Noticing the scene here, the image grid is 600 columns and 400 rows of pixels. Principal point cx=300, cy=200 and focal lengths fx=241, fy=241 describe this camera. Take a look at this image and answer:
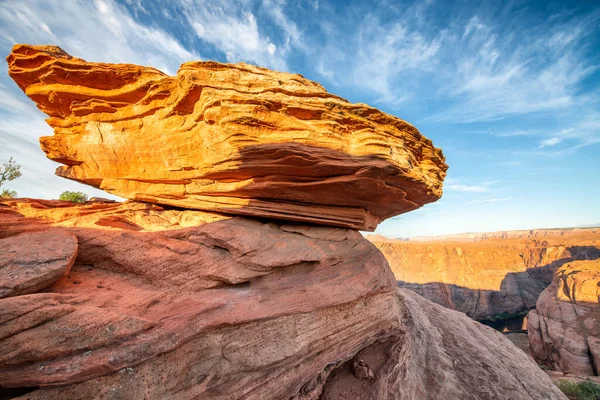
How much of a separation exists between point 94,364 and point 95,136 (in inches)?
399

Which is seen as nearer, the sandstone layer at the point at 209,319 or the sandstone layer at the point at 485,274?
the sandstone layer at the point at 209,319

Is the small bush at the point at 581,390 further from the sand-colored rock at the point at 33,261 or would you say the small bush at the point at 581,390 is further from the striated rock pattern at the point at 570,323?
the sand-colored rock at the point at 33,261

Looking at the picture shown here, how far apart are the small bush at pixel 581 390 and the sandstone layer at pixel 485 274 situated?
40.1 m

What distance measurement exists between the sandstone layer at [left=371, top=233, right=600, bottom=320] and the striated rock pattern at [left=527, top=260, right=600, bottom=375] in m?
22.6

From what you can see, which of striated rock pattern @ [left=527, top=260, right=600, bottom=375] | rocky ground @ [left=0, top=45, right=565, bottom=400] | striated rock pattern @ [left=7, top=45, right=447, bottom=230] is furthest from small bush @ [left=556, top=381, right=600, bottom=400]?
striated rock pattern @ [left=7, top=45, right=447, bottom=230]

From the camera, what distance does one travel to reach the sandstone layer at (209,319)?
16.2 ft

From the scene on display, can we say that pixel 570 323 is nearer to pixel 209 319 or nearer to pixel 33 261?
pixel 209 319

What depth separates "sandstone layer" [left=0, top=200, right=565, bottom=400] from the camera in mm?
4945

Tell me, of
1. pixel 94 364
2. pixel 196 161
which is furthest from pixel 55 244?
pixel 196 161

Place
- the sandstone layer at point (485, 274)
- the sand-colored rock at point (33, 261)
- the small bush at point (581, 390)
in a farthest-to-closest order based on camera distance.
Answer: the sandstone layer at point (485, 274) → the small bush at point (581, 390) → the sand-colored rock at point (33, 261)

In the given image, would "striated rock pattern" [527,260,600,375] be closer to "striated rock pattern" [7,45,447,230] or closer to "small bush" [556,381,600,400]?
"small bush" [556,381,600,400]

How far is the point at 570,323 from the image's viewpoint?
112 feet

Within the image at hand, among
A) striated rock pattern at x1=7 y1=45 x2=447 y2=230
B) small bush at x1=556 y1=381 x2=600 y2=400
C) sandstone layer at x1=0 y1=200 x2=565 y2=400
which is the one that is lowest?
small bush at x1=556 y1=381 x2=600 y2=400

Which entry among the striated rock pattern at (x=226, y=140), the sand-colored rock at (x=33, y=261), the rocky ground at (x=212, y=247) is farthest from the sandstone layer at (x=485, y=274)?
the sand-colored rock at (x=33, y=261)
